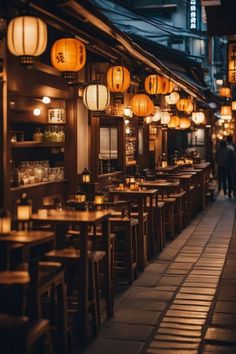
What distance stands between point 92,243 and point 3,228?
2348 mm

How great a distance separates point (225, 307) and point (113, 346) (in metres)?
2.61

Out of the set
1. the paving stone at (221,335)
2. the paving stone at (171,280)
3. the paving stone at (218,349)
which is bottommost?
the paving stone at (218,349)

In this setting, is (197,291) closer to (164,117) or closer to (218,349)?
(218,349)

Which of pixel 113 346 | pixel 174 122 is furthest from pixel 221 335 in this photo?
pixel 174 122

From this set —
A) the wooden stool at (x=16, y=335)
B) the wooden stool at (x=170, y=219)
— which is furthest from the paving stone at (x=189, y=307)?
the wooden stool at (x=170, y=219)

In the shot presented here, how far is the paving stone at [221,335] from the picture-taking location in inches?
316

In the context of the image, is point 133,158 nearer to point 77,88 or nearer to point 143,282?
point 77,88

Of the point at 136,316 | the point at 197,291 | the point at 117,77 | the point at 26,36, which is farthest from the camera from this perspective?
the point at 117,77

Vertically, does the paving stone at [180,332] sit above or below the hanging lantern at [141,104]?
below

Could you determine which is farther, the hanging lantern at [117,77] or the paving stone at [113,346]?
A: the hanging lantern at [117,77]

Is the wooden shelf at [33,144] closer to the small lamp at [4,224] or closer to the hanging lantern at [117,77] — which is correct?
the hanging lantern at [117,77]

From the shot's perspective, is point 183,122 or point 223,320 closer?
point 223,320

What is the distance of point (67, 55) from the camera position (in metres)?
10.9

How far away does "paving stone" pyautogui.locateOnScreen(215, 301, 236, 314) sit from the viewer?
31.0 feet
